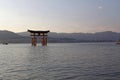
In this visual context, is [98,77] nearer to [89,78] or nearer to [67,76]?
[89,78]

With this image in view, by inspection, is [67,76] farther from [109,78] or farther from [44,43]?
[44,43]

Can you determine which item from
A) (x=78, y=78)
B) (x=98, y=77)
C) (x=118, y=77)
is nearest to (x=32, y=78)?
(x=78, y=78)

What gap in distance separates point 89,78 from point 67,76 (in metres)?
2.34

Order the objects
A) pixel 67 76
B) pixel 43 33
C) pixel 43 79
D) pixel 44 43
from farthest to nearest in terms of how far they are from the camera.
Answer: pixel 44 43
pixel 43 33
pixel 67 76
pixel 43 79

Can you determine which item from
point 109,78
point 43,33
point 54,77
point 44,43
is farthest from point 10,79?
point 44,43

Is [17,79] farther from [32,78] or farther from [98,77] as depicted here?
A: [98,77]

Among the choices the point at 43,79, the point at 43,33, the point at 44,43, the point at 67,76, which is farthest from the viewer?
the point at 44,43

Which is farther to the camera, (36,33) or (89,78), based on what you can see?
(36,33)

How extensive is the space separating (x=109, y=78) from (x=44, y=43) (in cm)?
13794

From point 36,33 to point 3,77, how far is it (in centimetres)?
12425

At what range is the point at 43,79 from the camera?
67.6 feet

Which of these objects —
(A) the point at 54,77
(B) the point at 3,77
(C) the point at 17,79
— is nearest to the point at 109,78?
(A) the point at 54,77

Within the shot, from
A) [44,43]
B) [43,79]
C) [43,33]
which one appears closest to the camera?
[43,79]

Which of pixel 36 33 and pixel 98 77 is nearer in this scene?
pixel 98 77
